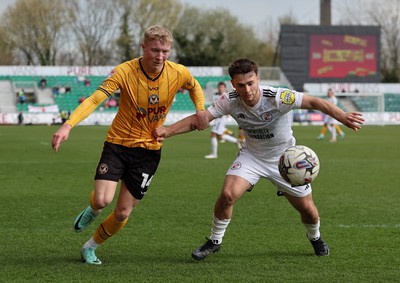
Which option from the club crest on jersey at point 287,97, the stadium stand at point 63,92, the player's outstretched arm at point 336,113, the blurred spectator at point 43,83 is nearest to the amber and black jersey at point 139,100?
the club crest on jersey at point 287,97

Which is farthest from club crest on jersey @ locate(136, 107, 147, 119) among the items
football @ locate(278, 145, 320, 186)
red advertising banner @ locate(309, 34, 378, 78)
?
red advertising banner @ locate(309, 34, 378, 78)

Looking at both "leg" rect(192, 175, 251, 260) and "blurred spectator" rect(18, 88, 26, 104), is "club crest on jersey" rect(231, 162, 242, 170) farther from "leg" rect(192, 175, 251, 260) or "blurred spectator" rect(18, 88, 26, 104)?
"blurred spectator" rect(18, 88, 26, 104)

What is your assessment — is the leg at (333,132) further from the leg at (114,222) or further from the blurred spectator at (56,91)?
the blurred spectator at (56,91)

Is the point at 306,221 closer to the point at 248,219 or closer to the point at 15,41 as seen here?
the point at 248,219

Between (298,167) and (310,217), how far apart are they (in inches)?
32.8

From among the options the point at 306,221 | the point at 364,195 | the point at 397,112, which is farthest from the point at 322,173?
the point at 397,112

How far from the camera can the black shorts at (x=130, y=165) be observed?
644 centimetres

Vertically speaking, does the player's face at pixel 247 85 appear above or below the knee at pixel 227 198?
above

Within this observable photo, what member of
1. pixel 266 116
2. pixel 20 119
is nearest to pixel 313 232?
pixel 266 116

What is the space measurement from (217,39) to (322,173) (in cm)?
6072

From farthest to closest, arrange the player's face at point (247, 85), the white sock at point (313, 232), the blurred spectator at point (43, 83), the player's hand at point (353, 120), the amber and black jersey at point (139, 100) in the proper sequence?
the blurred spectator at point (43, 83) < the white sock at point (313, 232) < the amber and black jersey at point (139, 100) < the player's face at point (247, 85) < the player's hand at point (353, 120)

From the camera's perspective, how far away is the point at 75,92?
182 feet

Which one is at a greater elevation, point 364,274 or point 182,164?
point 364,274

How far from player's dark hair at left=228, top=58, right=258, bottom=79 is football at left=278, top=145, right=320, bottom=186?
2.82 ft
